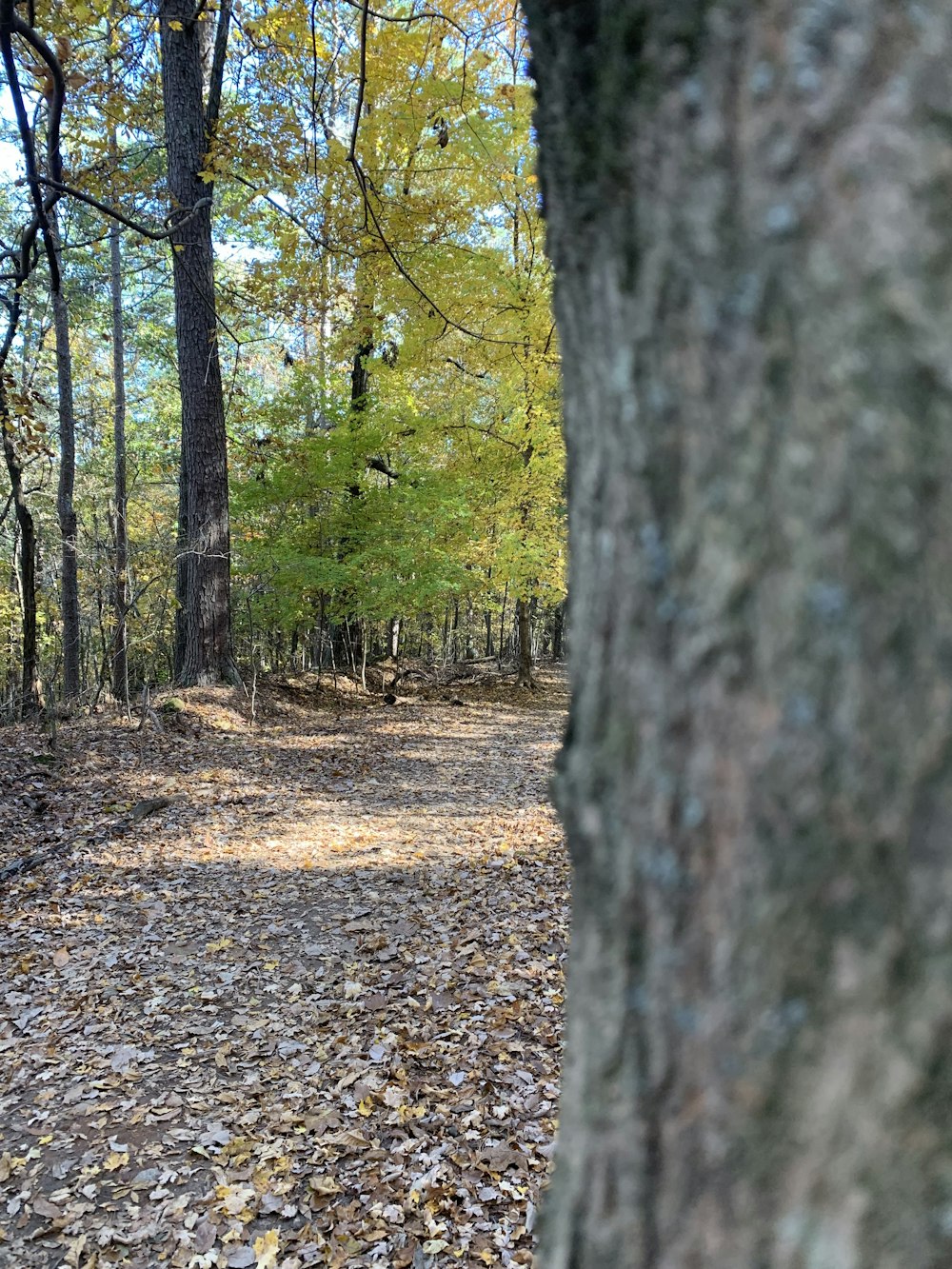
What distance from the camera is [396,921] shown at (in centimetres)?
484

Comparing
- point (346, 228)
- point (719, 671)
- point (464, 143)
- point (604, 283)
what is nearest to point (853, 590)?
point (719, 671)

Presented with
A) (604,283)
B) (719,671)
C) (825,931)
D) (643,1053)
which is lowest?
(643,1053)

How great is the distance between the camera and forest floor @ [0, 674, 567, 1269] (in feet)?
8.84

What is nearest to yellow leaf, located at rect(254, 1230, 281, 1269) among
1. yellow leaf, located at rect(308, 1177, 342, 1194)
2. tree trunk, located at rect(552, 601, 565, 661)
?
yellow leaf, located at rect(308, 1177, 342, 1194)

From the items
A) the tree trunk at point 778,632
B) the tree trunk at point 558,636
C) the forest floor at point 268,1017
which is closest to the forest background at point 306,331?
the forest floor at point 268,1017

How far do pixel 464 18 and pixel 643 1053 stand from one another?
5.36 m

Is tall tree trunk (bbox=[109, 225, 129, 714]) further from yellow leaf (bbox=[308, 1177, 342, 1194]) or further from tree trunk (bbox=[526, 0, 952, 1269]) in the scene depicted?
tree trunk (bbox=[526, 0, 952, 1269])

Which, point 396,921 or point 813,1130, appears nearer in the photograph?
point 813,1130

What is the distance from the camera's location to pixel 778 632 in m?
0.46

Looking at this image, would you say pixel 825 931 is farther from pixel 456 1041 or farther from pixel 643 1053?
pixel 456 1041

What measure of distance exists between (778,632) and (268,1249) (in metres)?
3.10

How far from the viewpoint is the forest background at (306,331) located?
6.34 metres

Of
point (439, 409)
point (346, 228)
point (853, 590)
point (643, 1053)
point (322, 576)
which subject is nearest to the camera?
point (853, 590)

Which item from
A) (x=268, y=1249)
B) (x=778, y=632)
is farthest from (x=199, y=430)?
(x=778, y=632)
